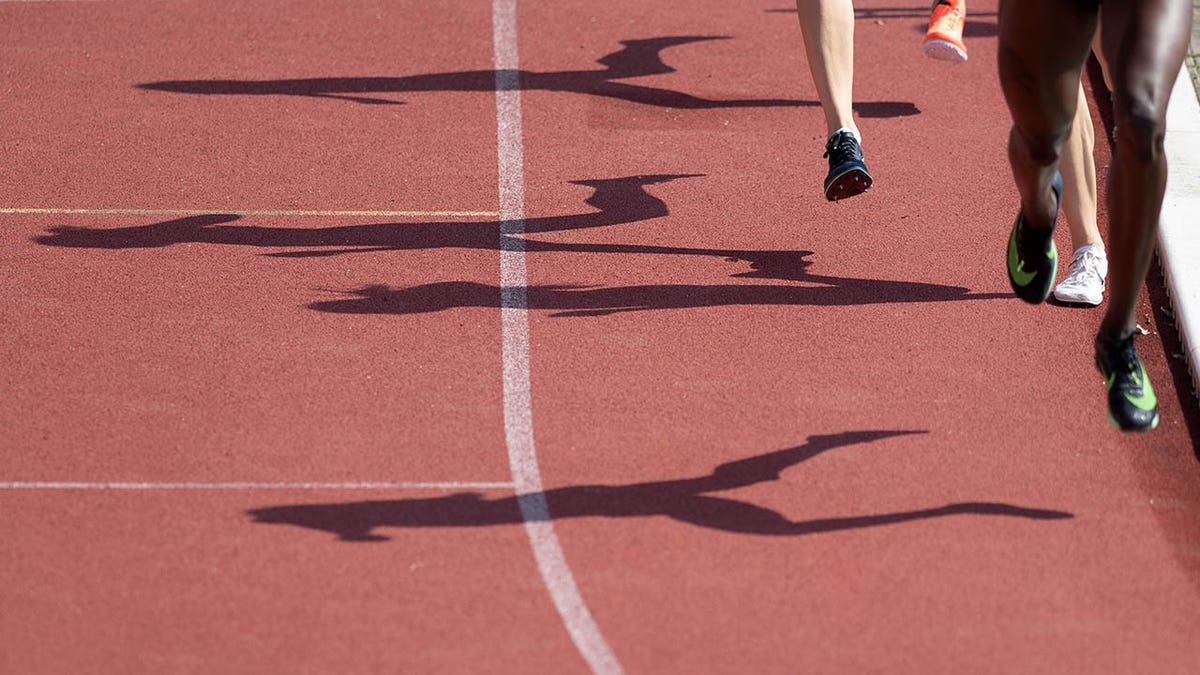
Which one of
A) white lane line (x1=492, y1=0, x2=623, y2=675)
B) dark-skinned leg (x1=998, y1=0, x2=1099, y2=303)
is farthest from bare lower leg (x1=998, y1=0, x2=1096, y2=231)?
white lane line (x1=492, y1=0, x2=623, y2=675)

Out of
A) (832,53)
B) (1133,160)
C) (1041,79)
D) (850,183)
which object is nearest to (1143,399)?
(1133,160)

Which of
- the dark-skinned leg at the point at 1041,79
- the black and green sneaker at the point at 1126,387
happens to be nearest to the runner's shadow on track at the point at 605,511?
the black and green sneaker at the point at 1126,387

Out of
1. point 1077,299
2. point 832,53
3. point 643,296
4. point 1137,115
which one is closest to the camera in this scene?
point 1137,115

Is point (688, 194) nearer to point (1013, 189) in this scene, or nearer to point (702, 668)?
point (1013, 189)

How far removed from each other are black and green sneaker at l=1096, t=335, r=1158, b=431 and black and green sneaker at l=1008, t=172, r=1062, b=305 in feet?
1.74

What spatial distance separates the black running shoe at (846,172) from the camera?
5852 millimetres

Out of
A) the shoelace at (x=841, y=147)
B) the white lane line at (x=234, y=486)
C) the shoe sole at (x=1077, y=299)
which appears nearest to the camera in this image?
the white lane line at (x=234, y=486)

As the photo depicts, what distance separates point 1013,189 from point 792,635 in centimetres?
337

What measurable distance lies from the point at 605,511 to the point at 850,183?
71.4 inches

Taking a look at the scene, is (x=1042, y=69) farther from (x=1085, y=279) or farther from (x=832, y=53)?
(x=832, y=53)

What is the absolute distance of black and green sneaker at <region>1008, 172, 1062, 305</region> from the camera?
196 inches

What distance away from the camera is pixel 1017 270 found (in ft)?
16.6

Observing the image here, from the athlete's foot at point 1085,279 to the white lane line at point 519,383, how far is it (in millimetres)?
1873

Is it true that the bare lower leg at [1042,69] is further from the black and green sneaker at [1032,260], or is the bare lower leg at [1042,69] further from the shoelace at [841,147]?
the shoelace at [841,147]
